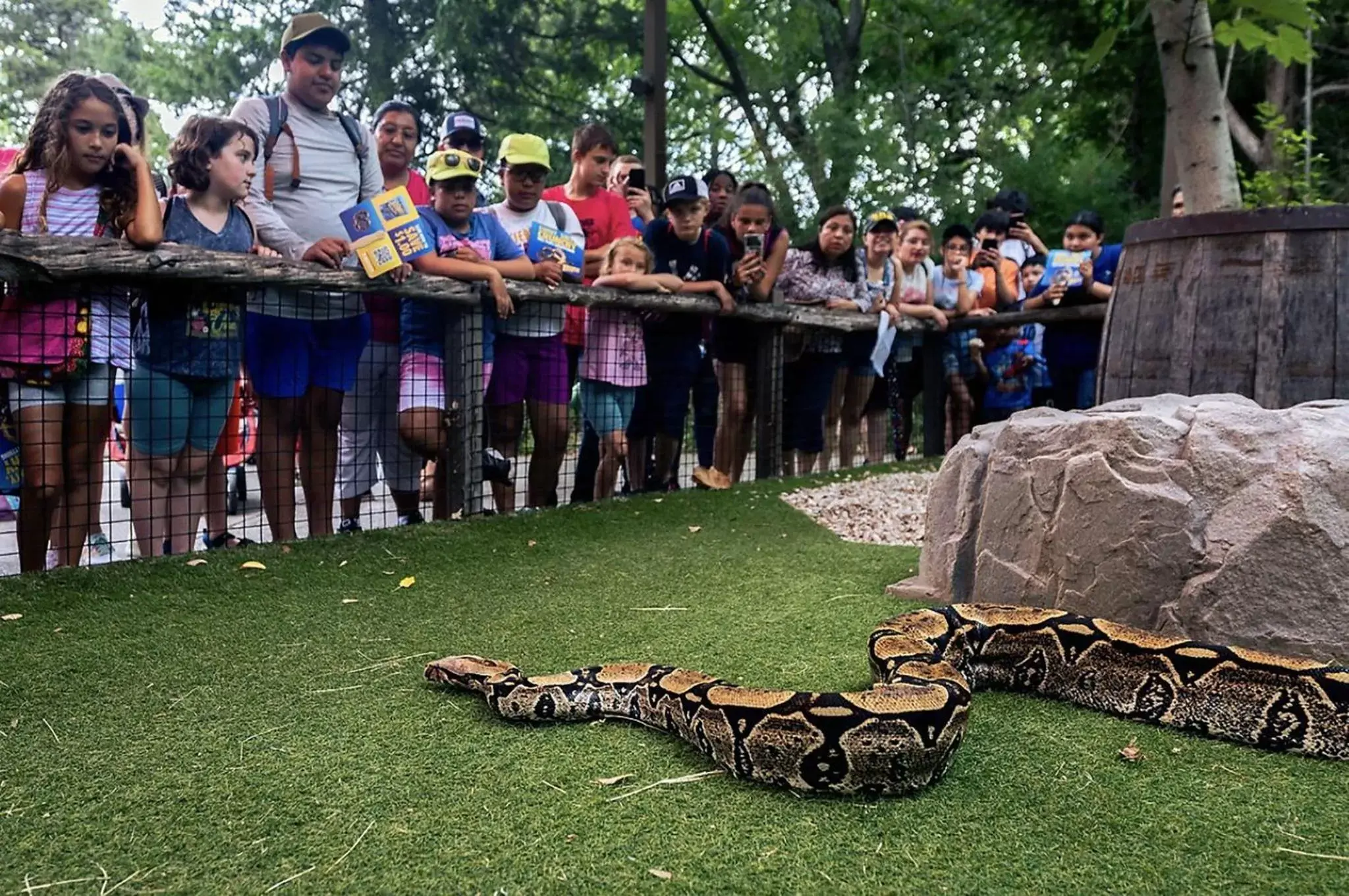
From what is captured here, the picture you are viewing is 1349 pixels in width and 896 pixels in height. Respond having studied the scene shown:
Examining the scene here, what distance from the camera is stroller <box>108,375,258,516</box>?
16.9 ft

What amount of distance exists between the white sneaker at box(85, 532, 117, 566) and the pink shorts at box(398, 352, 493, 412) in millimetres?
1673

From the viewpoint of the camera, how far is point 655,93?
9359 millimetres

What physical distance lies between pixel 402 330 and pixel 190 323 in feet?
4.21

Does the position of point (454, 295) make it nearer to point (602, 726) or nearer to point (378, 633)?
point (378, 633)

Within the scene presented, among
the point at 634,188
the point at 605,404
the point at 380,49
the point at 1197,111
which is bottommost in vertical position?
the point at 605,404

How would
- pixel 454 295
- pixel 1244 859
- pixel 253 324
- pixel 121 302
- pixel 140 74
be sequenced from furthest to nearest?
pixel 140 74 → pixel 454 295 → pixel 253 324 → pixel 121 302 → pixel 1244 859

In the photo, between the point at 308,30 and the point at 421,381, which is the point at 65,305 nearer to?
the point at 421,381

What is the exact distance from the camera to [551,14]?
16656 millimetres

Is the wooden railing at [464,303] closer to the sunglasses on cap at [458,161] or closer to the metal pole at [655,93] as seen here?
the sunglasses on cap at [458,161]

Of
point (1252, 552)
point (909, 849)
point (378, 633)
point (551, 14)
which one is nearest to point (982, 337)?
point (1252, 552)

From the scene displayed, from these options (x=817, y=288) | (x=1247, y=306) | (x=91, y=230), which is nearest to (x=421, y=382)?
(x=91, y=230)

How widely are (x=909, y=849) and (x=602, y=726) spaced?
3.60ft

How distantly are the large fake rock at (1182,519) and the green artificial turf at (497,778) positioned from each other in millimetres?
584

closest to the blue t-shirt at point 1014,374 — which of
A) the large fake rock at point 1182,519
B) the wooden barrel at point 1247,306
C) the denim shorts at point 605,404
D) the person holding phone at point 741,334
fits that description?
the person holding phone at point 741,334
